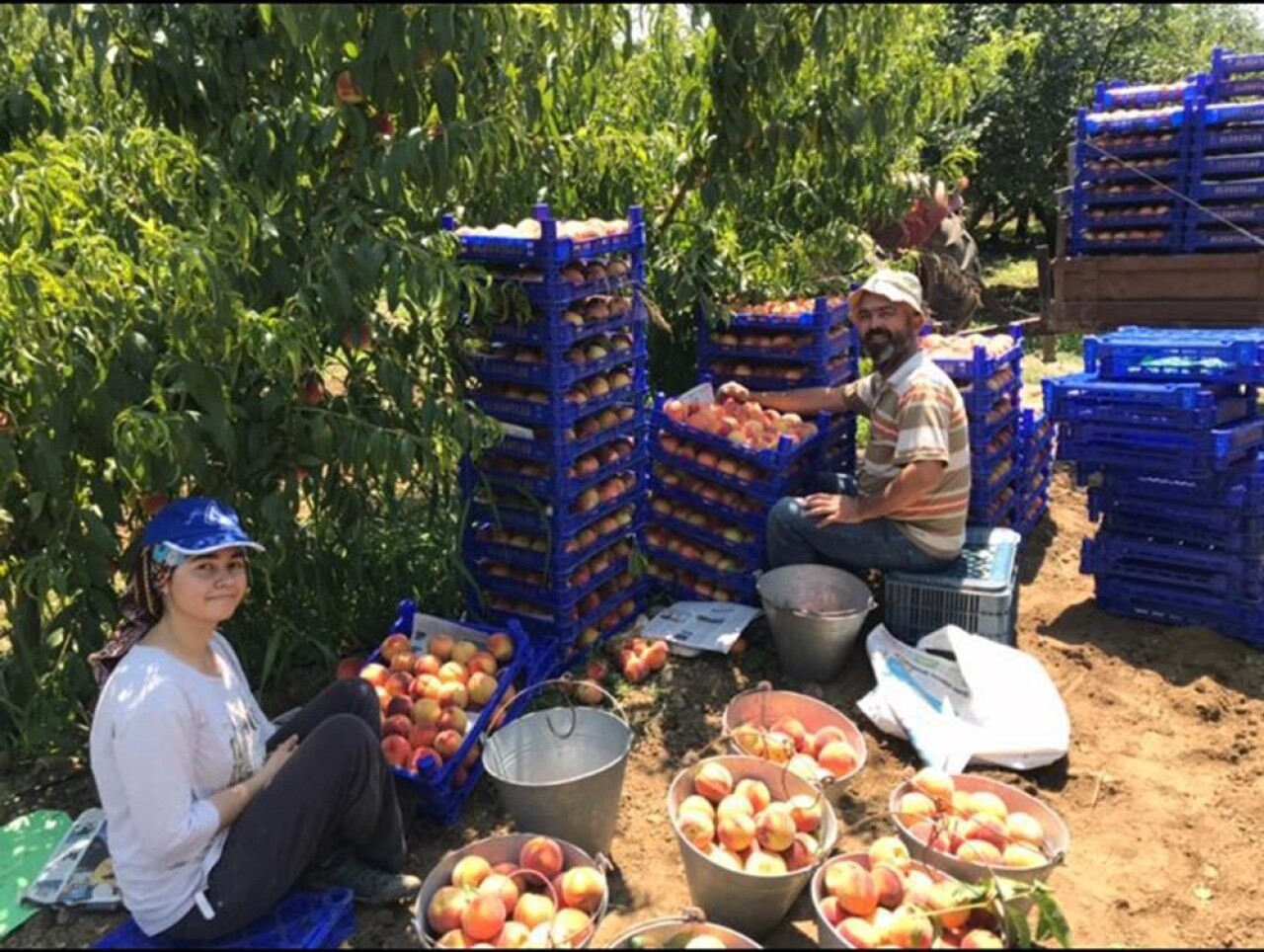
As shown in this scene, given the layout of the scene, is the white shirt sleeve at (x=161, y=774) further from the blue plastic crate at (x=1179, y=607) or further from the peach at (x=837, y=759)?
the blue plastic crate at (x=1179, y=607)

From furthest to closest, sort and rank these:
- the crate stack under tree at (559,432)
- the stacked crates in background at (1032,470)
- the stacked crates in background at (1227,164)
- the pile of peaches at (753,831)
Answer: the stacked crates in background at (1227,164)
the stacked crates in background at (1032,470)
the crate stack under tree at (559,432)
the pile of peaches at (753,831)

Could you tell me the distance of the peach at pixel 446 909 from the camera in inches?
100

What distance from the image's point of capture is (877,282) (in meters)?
4.18

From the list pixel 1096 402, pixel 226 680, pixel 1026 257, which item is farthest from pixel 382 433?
pixel 1026 257

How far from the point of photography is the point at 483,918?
2479mm

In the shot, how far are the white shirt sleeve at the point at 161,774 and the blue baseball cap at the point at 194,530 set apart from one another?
1.18 ft

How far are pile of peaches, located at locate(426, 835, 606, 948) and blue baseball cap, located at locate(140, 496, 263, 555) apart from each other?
3.44 feet

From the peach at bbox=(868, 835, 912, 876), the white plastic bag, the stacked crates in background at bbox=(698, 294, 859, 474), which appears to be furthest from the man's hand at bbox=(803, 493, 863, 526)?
the peach at bbox=(868, 835, 912, 876)

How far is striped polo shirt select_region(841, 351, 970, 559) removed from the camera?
4.05m

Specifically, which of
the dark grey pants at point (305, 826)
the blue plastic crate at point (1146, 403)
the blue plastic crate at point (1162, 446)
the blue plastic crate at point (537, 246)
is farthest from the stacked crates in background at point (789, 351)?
the dark grey pants at point (305, 826)

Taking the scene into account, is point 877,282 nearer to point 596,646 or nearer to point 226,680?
point 596,646

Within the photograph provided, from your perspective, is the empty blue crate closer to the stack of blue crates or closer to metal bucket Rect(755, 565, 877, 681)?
metal bucket Rect(755, 565, 877, 681)

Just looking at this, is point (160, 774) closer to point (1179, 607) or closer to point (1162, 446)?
point (1162, 446)

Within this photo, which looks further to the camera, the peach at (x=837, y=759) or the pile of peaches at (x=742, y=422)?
the pile of peaches at (x=742, y=422)
